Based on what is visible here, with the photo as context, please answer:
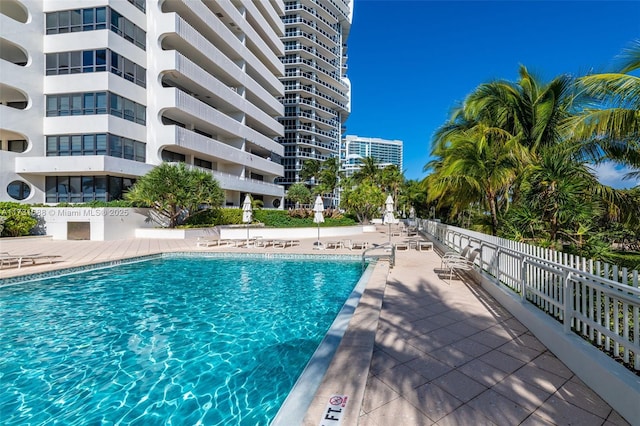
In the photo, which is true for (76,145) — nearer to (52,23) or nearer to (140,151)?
(140,151)

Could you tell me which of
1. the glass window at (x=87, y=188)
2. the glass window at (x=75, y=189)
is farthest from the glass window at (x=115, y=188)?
the glass window at (x=75, y=189)

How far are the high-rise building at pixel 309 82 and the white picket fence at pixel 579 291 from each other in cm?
5420

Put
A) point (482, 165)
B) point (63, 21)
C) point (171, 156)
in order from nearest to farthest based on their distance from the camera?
point (482, 165) → point (63, 21) → point (171, 156)

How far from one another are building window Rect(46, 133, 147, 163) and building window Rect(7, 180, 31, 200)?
8.47 ft

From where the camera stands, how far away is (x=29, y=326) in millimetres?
6105

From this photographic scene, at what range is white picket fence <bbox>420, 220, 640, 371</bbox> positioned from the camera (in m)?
3.05

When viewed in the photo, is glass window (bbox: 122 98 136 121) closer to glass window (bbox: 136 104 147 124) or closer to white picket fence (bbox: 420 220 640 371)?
glass window (bbox: 136 104 147 124)

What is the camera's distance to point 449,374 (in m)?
3.44

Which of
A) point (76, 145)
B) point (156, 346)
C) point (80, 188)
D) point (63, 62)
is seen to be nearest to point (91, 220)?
point (80, 188)

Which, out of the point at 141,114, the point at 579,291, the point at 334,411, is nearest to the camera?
the point at 334,411

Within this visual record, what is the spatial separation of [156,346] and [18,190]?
78.5 feet

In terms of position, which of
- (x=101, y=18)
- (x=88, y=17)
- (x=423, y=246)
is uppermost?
(x=88, y=17)

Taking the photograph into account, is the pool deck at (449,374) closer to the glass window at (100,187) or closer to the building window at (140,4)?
the glass window at (100,187)

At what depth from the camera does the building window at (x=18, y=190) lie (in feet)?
67.2
